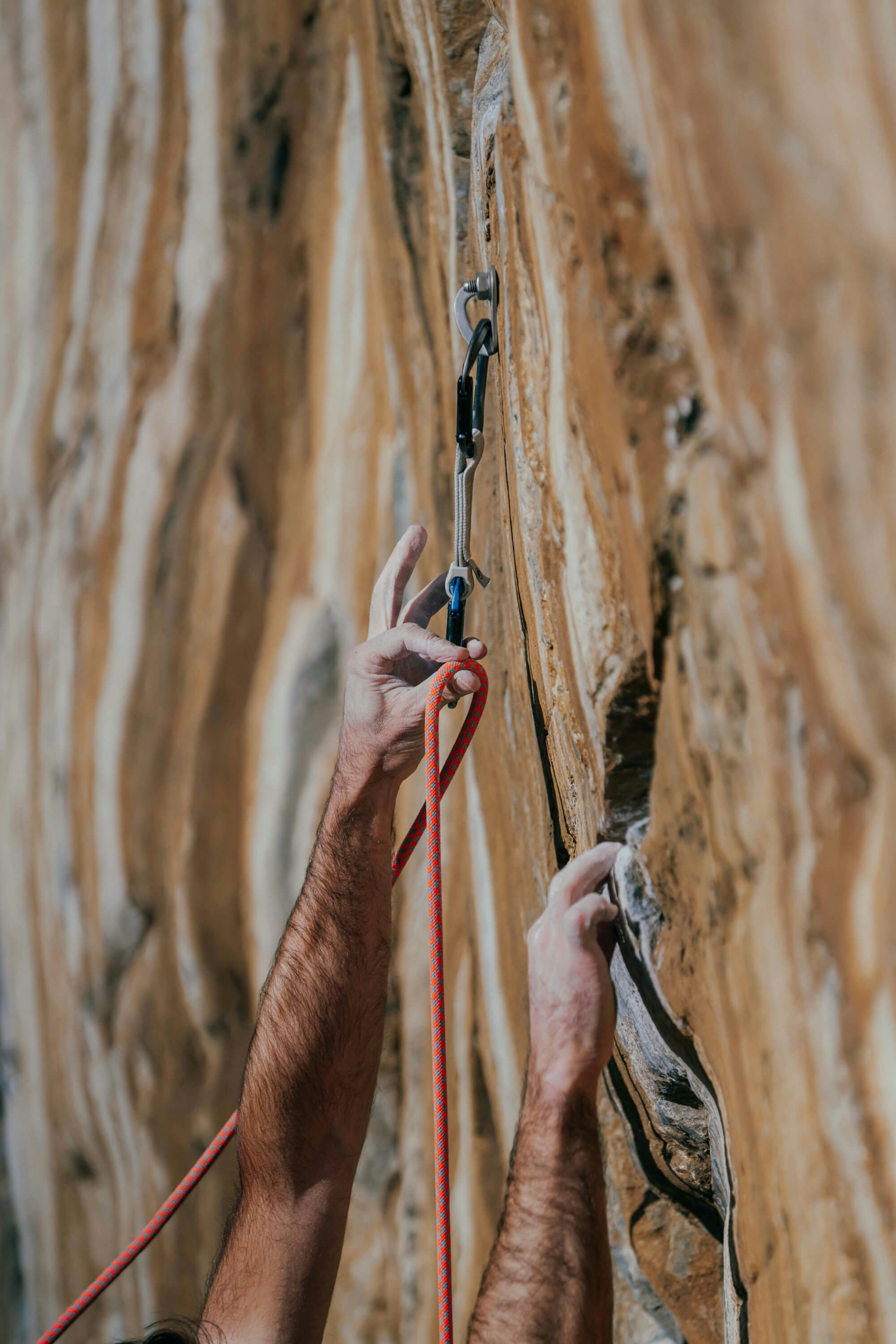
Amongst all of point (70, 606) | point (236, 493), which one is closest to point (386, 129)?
point (236, 493)

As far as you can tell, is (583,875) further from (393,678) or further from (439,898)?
(393,678)

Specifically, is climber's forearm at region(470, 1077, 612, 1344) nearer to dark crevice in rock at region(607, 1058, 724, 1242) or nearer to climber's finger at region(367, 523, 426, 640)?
dark crevice in rock at region(607, 1058, 724, 1242)

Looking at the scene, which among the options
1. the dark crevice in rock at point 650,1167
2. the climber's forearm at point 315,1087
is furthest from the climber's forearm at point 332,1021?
the dark crevice in rock at point 650,1167

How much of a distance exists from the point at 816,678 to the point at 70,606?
106 centimetres

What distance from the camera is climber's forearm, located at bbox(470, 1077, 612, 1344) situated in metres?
0.50

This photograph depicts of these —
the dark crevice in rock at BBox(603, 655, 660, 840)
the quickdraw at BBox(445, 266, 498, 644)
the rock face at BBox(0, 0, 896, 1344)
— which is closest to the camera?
the rock face at BBox(0, 0, 896, 1344)

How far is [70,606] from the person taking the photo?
1.16m

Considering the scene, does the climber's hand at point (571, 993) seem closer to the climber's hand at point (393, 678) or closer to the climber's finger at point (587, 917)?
the climber's finger at point (587, 917)

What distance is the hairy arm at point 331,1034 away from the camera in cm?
70

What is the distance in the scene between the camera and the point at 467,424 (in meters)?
0.70

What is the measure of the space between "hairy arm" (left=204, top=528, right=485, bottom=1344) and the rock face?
124mm

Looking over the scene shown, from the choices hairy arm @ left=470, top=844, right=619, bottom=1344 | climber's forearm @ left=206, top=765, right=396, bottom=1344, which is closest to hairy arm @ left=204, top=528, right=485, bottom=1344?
climber's forearm @ left=206, top=765, right=396, bottom=1344

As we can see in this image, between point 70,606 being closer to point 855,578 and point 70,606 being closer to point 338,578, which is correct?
point 338,578

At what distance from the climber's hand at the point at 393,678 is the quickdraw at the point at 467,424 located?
35mm
